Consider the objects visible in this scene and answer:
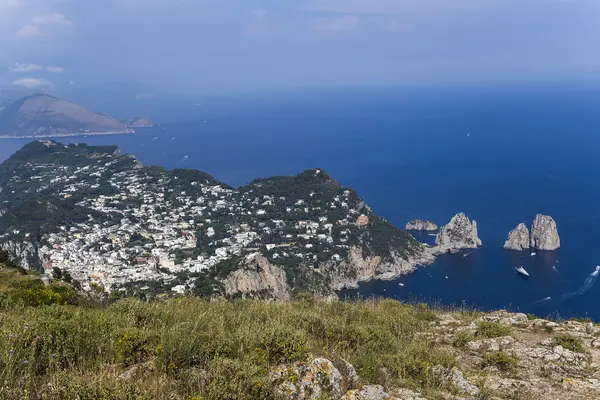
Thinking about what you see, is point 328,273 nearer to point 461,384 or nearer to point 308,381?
point 461,384

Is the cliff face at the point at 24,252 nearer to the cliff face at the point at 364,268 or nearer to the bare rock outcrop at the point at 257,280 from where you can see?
the bare rock outcrop at the point at 257,280

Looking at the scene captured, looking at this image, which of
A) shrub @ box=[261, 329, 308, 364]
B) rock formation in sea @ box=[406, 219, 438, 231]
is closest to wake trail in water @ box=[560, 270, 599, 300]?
rock formation in sea @ box=[406, 219, 438, 231]

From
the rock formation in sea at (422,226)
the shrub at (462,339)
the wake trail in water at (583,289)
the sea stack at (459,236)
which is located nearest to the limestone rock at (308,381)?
the shrub at (462,339)

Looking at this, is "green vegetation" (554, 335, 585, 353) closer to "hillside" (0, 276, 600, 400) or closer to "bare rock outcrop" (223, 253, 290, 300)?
"hillside" (0, 276, 600, 400)

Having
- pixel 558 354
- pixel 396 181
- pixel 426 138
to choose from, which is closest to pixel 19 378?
pixel 558 354

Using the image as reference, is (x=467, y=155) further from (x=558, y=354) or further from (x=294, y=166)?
(x=558, y=354)
